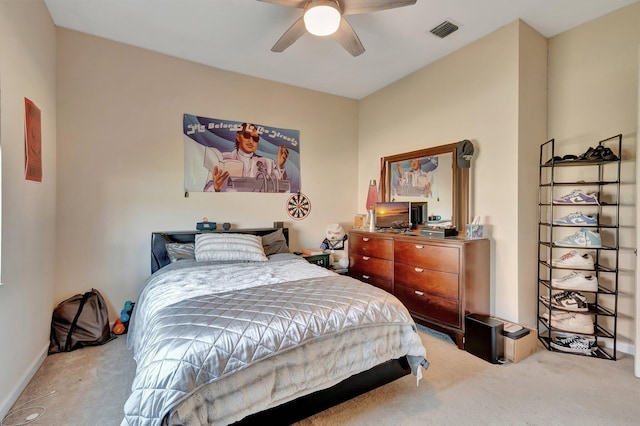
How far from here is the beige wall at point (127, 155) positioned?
9.21 feet

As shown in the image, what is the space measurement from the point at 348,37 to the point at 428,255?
202cm

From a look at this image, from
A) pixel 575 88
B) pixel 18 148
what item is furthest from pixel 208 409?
pixel 575 88

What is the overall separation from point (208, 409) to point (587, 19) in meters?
4.03

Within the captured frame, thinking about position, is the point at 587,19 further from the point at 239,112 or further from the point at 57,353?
the point at 57,353

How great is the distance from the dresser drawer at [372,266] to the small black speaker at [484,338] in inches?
35.3

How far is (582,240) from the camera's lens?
2.50 metres

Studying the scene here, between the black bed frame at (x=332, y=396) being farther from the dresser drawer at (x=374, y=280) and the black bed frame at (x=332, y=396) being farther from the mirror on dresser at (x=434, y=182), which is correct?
the mirror on dresser at (x=434, y=182)

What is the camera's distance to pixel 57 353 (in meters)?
2.53

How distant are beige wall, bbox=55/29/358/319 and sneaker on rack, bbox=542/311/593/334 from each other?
3.07 metres

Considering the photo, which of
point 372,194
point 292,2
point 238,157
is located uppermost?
point 292,2

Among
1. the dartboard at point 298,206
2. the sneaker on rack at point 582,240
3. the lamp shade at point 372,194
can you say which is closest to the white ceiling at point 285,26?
the lamp shade at point 372,194

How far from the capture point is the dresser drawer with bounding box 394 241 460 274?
2623 millimetres

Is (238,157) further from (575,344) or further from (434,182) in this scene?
(575,344)

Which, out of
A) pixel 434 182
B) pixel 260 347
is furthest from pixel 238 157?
pixel 260 347
